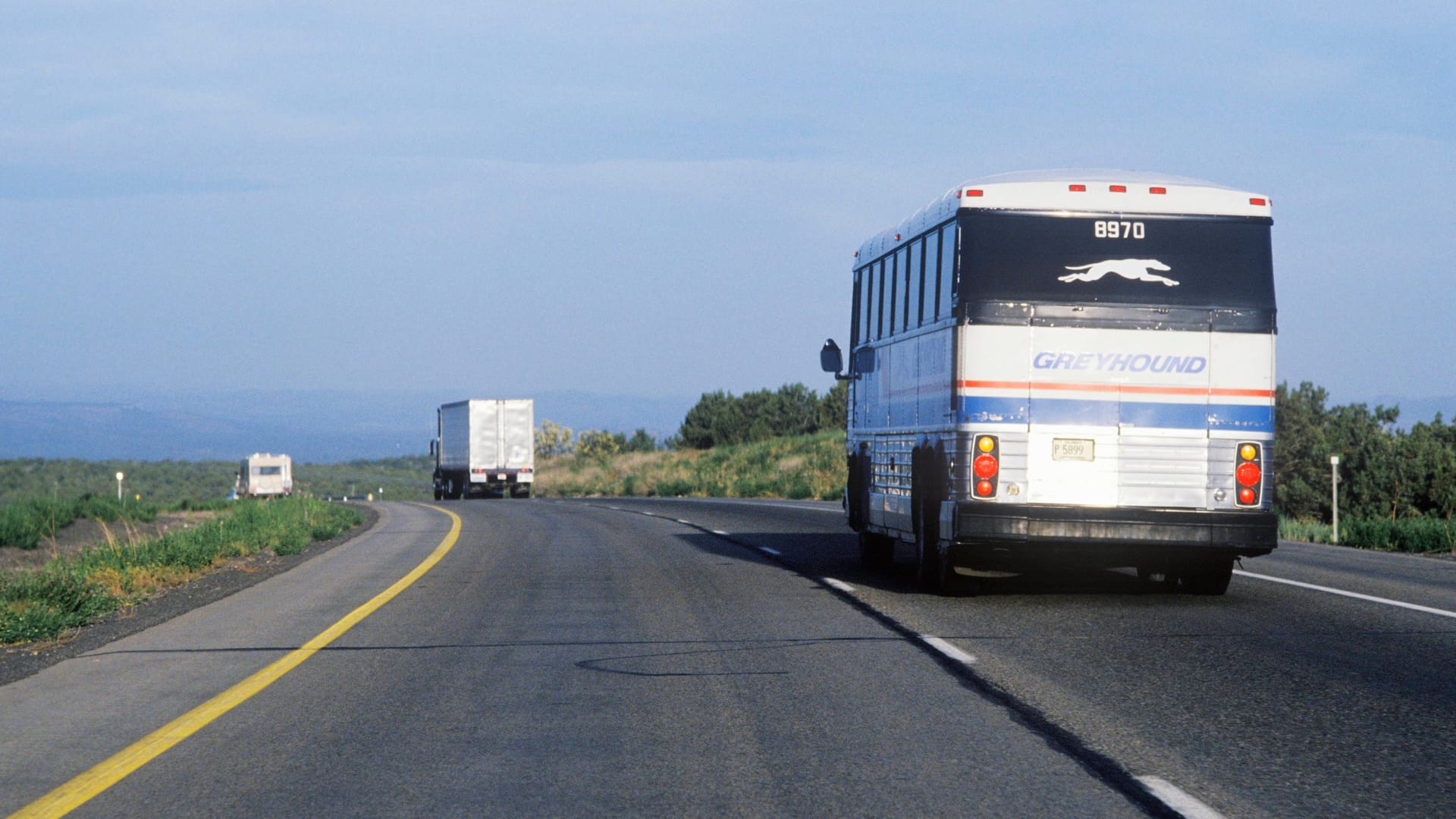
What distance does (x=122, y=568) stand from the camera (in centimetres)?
1587

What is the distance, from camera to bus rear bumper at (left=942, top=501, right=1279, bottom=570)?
12242 mm

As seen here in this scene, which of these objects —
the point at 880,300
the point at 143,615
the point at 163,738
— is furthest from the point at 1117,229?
the point at 143,615

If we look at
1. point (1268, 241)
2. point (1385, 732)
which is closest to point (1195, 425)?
point (1268, 241)

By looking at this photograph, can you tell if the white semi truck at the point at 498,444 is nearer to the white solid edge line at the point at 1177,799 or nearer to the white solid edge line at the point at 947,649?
the white solid edge line at the point at 947,649

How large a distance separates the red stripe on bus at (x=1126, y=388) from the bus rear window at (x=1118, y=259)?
0.68 metres

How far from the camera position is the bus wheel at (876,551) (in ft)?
55.7

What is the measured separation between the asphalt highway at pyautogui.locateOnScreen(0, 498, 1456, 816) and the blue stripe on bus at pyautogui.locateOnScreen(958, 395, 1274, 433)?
150 cm

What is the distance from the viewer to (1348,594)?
13.4 metres

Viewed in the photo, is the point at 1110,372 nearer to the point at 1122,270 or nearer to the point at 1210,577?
the point at 1122,270

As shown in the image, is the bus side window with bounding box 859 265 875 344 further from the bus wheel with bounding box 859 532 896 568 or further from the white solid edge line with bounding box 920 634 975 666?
the white solid edge line with bounding box 920 634 975 666

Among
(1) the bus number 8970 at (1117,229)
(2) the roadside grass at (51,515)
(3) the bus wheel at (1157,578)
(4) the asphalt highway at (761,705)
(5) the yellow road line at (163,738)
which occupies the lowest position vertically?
(2) the roadside grass at (51,515)

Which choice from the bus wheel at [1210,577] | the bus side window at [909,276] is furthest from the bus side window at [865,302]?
the bus wheel at [1210,577]

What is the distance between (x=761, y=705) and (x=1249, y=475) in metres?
6.07

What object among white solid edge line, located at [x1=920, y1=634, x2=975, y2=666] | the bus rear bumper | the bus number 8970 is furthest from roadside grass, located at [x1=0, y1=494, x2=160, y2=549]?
white solid edge line, located at [x1=920, y1=634, x2=975, y2=666]
